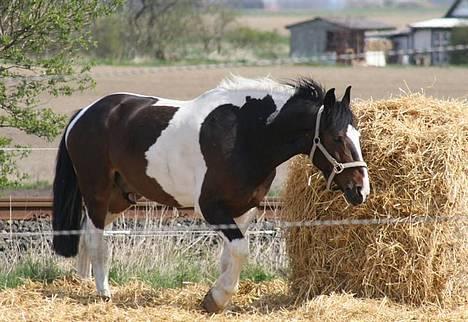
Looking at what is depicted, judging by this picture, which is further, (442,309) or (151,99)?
(151,99)

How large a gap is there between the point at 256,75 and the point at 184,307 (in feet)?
76.3

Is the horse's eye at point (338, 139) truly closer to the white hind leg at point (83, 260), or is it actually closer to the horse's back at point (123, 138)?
the horse's back at point (123, 138)

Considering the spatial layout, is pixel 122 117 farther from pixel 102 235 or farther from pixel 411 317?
pixel 411 317

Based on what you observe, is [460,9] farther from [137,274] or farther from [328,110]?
[328,110]

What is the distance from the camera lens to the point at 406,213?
8023mm

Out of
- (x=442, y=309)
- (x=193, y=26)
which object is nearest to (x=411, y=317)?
(x=442, y=309)

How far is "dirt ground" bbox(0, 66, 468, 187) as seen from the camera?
77.9 feet

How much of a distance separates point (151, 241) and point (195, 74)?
27.3 metres

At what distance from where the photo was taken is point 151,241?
32.1 feet

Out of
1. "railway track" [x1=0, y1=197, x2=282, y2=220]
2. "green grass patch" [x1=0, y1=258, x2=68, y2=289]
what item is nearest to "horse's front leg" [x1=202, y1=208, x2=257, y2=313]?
"green grass patch" [x1=0, y1=258, x2=68, y2=289]

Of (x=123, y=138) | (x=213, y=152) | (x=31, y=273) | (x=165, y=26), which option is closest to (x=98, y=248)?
(x=31, y=273)

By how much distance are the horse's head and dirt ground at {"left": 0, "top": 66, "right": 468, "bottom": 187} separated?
1132 cm

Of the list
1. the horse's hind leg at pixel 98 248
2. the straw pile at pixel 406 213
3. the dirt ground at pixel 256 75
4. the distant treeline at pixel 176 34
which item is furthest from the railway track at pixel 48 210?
the distant treeline at pixel 176 34

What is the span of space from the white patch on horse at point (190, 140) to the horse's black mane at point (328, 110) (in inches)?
4.1
